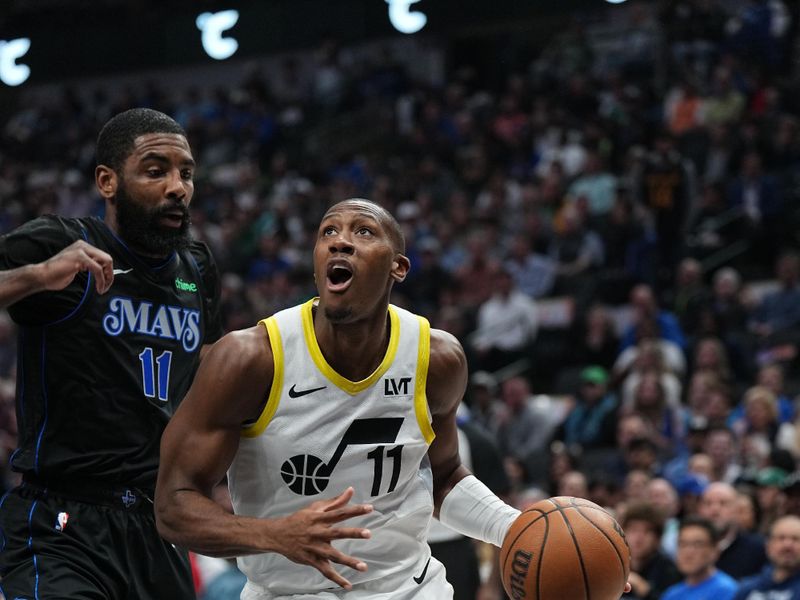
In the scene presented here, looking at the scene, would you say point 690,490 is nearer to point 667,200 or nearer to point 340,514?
point 667,200

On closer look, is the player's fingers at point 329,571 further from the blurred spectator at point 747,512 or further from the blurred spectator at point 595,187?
the blurred spectator at point 595,187

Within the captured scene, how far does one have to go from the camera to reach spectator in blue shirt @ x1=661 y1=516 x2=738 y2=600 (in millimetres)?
6605

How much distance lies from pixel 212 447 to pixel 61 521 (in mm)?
611

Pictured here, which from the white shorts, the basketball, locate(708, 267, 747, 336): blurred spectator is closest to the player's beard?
the white shorts

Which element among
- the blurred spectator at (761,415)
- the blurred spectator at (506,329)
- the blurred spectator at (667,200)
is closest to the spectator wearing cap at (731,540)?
the blurred spectator at (761,415)

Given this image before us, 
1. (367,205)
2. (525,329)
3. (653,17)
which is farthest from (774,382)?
(653,17)

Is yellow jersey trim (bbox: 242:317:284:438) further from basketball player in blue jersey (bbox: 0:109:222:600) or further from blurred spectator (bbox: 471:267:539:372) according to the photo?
blurred spectator (bbox: 471:267:539:372)

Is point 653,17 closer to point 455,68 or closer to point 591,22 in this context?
point 591,22

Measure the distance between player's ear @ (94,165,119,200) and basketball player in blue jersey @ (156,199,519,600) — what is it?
0.75m

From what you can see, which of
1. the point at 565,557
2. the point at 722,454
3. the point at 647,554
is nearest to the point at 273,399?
the point at 565,557

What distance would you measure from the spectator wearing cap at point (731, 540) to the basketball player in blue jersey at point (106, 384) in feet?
13.3

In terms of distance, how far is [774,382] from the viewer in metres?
9.38

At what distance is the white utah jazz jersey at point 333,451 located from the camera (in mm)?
3506

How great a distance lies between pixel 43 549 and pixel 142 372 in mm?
586
